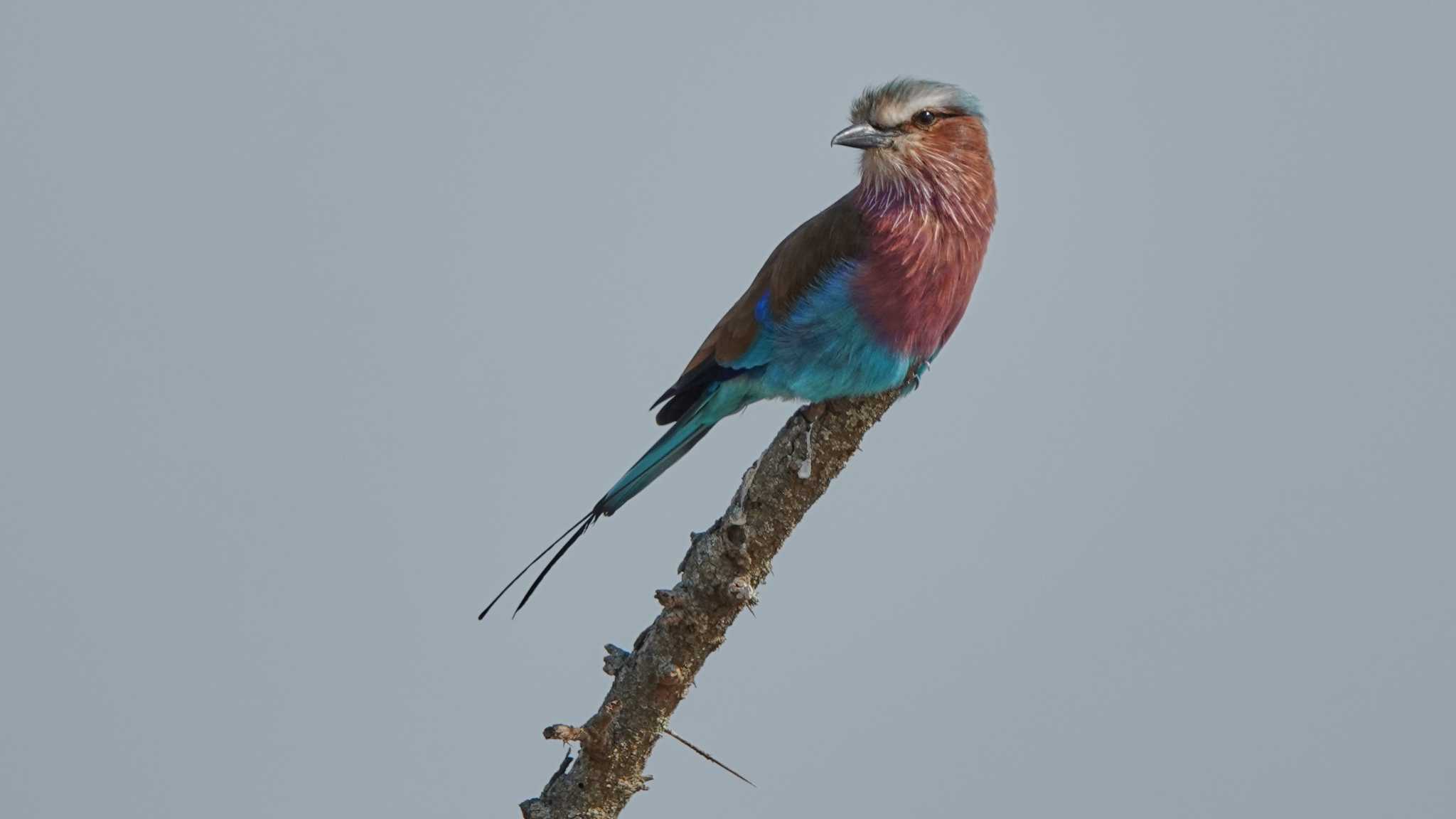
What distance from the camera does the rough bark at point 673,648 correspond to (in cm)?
299

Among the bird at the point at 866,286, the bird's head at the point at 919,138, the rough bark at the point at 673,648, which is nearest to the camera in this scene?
the rough bark at the point at 673,648

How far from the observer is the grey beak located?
3.78m

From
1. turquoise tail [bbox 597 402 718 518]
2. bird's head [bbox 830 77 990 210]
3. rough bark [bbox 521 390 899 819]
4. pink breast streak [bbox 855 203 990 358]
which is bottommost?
rough bark [bbox 521 390 899 819]

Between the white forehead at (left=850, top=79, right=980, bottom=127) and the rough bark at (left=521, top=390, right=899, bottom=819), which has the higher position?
the white forehead at (left=850, top=79, right=980, bottom=127)

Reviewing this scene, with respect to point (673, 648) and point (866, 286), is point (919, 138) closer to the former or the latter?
point (866, 286)

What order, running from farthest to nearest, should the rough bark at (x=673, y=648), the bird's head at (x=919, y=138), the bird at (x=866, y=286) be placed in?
1. the bird's head at (x=919, y=138)
2. the bird at (x=866, y=286)
3. the rough bark at (x=673, y=648)

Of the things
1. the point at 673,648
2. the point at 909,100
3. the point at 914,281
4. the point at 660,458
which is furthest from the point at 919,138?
the point at 673,648

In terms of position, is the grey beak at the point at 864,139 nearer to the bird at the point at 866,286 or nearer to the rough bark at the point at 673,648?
the bird at the point at 866,286

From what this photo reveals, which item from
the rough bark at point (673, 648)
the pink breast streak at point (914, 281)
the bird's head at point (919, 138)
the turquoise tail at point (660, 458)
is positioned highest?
the bird's head at point (919, 138)

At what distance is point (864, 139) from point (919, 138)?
0.13m

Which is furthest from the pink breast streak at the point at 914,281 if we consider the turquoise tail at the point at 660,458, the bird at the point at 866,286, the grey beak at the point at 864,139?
the turquoise tail at the point at 660,458

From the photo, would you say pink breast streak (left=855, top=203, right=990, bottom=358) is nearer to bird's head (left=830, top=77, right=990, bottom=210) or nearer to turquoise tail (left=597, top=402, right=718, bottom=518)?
bird's head (left=830, top=77, right=990, bottom=210)

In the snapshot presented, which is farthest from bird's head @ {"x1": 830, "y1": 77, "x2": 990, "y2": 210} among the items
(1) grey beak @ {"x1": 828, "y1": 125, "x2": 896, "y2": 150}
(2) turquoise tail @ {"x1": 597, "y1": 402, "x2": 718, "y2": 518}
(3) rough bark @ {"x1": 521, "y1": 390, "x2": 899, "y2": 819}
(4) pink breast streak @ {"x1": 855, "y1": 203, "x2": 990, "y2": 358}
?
(3) rough bark @ {"x1": 521, "y1": 390, "x2": 899, "y2": 819}

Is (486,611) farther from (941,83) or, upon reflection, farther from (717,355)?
(941,83)
